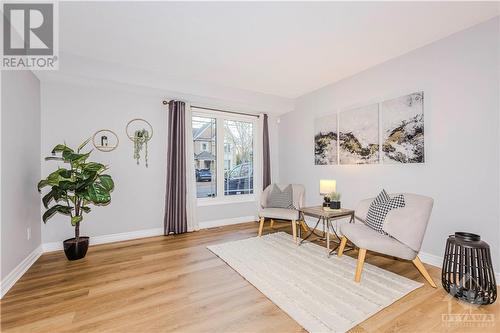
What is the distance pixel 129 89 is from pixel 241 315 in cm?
367

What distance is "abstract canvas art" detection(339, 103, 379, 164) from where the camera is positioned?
3.48m

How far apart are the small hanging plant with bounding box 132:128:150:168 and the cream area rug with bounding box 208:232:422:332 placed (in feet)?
6.61

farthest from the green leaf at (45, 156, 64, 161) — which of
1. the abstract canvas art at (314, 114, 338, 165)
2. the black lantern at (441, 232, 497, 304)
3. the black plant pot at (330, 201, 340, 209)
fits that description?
the black lantern at (441, 232, 497, 304)

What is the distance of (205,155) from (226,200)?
107 centimetres

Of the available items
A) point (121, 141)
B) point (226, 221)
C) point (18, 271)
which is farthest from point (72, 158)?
point (226, 221)

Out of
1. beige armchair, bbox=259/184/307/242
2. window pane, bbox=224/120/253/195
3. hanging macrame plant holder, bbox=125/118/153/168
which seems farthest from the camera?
window pane, bbox=224/120/253/195

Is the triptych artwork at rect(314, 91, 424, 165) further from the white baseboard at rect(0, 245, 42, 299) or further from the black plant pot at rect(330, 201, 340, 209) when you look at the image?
the white baseboard at rect(0, 245, 42, 299)

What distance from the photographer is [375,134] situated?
3449 mm

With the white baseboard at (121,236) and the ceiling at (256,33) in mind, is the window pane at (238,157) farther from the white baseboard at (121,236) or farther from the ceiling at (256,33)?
the ceiling at (256,33)

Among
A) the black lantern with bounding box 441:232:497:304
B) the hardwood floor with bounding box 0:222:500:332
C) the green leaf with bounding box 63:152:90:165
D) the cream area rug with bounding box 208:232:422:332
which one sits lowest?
the hardwood floor with bounding box 0:222:500:332
